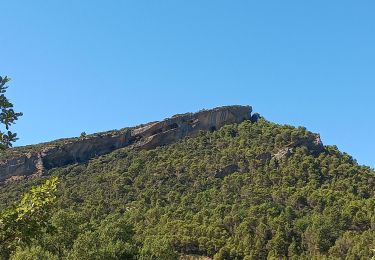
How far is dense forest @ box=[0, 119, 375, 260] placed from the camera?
87938 mm

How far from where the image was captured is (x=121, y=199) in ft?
415

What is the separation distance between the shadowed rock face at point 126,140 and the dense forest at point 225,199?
5875 millimetres

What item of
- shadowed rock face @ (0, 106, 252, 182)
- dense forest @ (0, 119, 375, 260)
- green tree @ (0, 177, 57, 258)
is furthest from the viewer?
shadowed rock face @ (0, 106, 252, 182)

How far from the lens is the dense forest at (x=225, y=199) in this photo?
8794 cm

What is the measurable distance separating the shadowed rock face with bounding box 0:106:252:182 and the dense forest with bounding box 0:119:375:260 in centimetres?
587

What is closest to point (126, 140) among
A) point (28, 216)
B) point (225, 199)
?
point (225, 199)

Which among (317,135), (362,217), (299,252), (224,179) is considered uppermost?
(317,135)

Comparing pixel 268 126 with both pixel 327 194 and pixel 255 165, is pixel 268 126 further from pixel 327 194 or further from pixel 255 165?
pixel 327 194

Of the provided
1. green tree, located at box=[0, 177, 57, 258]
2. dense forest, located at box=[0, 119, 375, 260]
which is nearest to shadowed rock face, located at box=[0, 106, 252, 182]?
dense forest, located at box=[0, 119, 375, 260]

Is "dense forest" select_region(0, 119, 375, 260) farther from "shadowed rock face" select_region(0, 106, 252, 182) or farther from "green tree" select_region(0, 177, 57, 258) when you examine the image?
"green tree" select_region(0, 177, 57, 258)

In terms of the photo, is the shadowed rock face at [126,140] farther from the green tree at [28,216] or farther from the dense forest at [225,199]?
the green tree at [28,216]

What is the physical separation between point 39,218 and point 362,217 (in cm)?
10405

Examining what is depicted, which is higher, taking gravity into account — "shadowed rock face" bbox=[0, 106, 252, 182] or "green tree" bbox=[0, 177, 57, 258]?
"shadowed rock face" bbox=[0, 106, 252, 182]

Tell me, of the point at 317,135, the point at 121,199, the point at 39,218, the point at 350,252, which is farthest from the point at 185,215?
the point at 39,218
